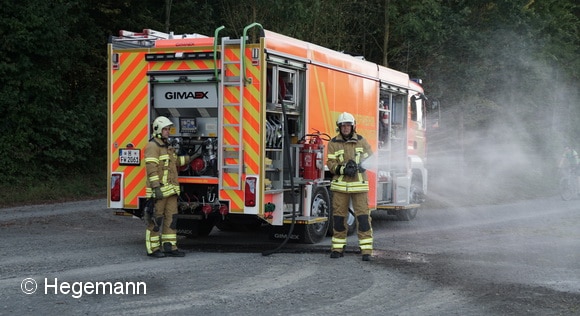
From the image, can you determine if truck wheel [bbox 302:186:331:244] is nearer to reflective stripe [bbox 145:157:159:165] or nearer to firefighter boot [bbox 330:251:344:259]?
firefighter boot [bbox 330:251:344:259]

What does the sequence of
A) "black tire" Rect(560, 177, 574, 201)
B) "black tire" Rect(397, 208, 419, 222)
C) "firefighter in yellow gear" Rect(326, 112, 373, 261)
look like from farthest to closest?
1. "black tire" Rect(560, 177, 574, 201)
2. "black tire" Rect(397, 208, 419, 222)
3. "firefighter in yellow gear" Rect(326, 112, 373, 261)

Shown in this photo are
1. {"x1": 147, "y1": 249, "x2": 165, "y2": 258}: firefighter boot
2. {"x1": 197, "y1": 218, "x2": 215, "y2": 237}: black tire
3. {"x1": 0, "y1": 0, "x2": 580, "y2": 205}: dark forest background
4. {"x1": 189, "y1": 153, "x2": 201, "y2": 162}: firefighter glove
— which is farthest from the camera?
{"x1": 0, "y1": 0, "x2": 580, "y2": 205}: dark forest background

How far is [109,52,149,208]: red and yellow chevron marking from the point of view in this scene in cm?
1068

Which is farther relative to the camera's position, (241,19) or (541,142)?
(541,142)

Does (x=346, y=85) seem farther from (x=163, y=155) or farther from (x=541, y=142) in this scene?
(x=541, y=142)

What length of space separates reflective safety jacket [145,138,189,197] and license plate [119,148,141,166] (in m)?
0.80

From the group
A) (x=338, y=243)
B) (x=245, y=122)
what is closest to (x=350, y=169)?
(x=338, y=243)

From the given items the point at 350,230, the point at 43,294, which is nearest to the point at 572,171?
the point at 350,230

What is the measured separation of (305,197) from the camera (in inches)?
439

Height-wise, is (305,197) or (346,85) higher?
(346,85)

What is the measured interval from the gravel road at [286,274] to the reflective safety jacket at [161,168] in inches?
36.2

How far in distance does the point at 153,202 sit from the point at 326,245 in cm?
290

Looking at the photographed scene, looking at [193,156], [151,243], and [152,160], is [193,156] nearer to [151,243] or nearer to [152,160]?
[152,160]

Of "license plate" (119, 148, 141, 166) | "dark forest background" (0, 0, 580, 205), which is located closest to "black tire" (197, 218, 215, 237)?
"license plate" (119, 148, 141, 166)
